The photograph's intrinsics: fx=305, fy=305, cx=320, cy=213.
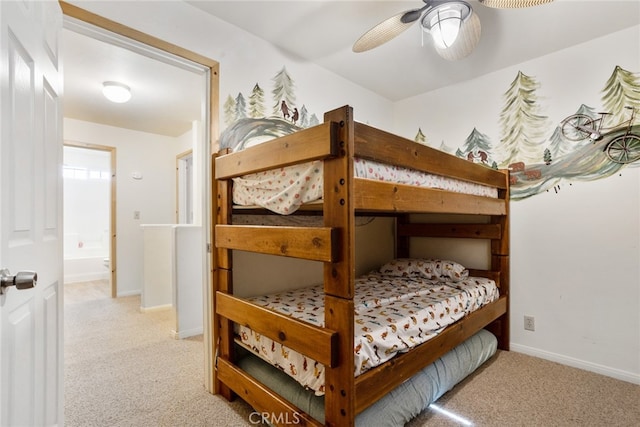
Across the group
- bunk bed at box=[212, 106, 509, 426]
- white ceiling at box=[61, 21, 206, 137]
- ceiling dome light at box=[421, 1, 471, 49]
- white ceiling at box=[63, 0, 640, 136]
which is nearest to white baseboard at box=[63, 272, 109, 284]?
white ceiling at box=[61, 21, 206, 137]

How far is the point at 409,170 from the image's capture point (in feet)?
4.92

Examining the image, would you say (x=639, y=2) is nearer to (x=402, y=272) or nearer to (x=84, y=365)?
(x=402, y=272)

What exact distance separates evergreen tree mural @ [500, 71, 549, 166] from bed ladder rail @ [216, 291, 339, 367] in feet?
7.39

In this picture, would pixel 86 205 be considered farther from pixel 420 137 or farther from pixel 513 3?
pixel 513 3

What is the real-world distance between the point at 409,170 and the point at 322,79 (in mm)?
1550

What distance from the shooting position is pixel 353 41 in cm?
223

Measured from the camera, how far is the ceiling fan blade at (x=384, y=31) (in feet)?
5.19

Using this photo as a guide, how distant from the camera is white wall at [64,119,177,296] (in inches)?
162

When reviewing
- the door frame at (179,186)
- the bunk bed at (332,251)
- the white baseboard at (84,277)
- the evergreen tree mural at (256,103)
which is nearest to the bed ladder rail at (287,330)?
the bunk bed at (332,251)

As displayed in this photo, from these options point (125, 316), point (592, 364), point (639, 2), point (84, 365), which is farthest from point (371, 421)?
point (125, 316)

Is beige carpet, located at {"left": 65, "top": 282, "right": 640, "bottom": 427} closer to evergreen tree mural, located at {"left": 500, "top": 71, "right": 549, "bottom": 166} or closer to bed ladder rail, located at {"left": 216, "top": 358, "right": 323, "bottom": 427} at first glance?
bed ladder rail, located at {"left": 216, "top": 358, "right": 323, "bottom": 427}

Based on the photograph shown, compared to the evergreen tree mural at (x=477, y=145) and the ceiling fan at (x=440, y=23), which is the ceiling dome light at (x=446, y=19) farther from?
the evergreen tree mural at (x=477, y=145)

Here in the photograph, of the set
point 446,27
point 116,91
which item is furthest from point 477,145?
point 116,91

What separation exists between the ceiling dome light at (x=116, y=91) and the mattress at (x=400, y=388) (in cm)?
257
